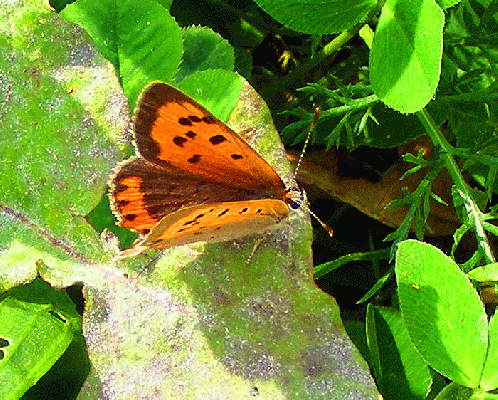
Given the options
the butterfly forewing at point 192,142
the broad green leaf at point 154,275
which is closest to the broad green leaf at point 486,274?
the broad green leaf at point 154,275

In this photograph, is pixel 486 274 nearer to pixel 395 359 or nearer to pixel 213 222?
pixel 395 359

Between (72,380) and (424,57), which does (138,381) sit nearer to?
(72,380)

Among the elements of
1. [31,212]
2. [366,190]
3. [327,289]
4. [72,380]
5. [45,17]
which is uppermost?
[45,17]

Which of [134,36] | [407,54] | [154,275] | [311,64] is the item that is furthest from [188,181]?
[311,64]

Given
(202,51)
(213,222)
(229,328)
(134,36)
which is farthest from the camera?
(202,51)

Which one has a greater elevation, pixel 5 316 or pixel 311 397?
pixel 5 316

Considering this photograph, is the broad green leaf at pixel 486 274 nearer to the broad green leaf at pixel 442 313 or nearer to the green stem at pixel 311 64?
the broad green leaf at pixel 442 313

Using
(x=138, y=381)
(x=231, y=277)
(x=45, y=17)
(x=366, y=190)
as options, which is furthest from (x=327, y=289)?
(x=45, y=17)
